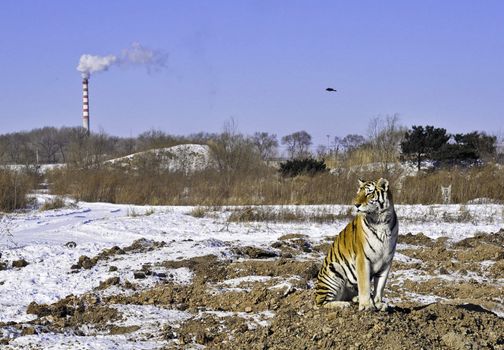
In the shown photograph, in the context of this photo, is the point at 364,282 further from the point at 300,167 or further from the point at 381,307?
the point at 300,167

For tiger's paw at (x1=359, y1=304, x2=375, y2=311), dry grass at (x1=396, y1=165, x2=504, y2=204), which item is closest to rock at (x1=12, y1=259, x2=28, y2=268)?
tiger's paw at (x1=359, y1=304, x2=375, y2=311)

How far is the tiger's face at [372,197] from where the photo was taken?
634 centimetres

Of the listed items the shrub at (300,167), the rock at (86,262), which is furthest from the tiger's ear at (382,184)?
the shrub at (300,167)

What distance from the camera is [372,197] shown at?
637 centimetres

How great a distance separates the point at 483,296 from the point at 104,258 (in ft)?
19.7

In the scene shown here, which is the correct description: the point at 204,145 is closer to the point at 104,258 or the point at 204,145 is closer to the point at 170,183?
the point at 170,183

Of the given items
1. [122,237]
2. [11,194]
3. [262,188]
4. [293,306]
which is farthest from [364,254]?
[262,188]

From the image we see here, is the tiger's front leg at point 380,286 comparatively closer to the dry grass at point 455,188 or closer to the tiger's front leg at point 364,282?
the tiger's front leg at point 364,282

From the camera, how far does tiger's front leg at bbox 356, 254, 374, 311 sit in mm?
6594

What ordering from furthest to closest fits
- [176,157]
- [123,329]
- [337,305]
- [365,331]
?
1. [176,157]
2. [123,329]
3. [337,305]
4. [365,331]

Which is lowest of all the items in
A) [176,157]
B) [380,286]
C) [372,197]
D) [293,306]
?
[293,306]

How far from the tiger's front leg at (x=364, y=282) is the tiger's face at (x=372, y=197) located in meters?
0.51

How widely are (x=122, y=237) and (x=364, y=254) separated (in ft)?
31.9

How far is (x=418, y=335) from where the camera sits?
6.13 metres
